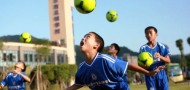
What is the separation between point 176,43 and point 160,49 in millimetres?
69741

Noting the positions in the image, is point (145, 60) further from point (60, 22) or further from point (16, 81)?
point (60, 22)

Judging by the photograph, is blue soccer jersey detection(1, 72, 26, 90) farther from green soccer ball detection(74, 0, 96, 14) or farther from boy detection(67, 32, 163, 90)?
boy detection(67, 32, 163, 90)

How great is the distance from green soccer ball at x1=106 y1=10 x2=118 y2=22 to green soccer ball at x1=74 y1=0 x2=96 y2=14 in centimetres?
456

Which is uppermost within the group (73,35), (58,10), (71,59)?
(58,10)

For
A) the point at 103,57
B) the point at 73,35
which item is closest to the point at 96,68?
the point at 103,57

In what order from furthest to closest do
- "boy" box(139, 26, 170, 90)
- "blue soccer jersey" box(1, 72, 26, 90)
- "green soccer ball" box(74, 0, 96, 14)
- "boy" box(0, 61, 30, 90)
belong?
"blue soccer jersey" box(1, 72, 26, 90) < "boy" box(0, 61, 30, 90) < "boy" box(139, 26, 170, 90) < "green soccer ball" box(74, 0, 96, 14)

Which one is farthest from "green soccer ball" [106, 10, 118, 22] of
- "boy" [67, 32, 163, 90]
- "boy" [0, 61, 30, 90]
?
"boy" [67, 32, 163, 90]

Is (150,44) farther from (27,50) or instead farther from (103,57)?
(27,50)

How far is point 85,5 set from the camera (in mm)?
8359

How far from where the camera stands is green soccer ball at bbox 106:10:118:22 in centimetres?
1311

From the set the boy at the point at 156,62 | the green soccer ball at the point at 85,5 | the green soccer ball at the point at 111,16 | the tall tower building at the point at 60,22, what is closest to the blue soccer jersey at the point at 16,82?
the green soccer ball at the point at 85,5

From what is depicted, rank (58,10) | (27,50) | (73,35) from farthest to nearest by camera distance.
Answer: (73,35)
(58,10)
(27,50)

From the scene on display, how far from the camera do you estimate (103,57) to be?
215 inches

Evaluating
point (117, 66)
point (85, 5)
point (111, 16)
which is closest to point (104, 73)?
point (117, 66)
